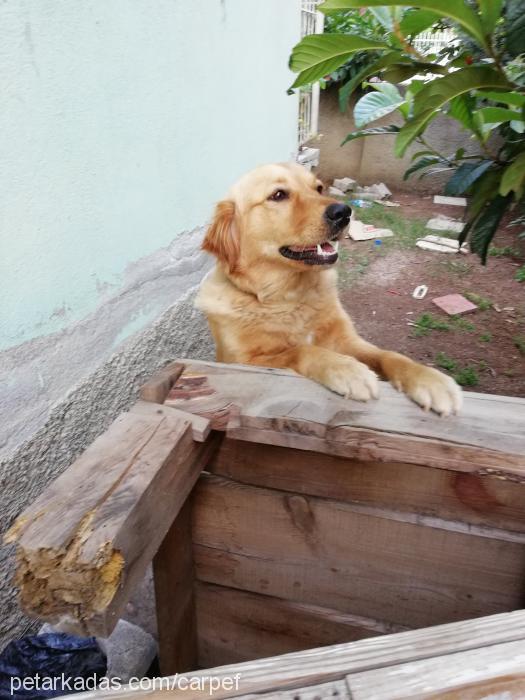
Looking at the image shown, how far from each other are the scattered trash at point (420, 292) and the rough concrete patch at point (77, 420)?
2485mm

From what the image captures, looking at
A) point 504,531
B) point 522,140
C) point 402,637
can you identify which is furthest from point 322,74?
point 402,637

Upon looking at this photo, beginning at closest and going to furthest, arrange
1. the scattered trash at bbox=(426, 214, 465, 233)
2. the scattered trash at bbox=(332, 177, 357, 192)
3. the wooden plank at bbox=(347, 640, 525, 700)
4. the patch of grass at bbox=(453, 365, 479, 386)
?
the wooden plank at bbox=(347, 640, 525, 700)
the patch of grass at bbox=(453, 365, 479, 386)
the scattered trash at bbox=(426, 214, 465, 233)
the scattered trash at bbox=(332, 177, 357, 192)

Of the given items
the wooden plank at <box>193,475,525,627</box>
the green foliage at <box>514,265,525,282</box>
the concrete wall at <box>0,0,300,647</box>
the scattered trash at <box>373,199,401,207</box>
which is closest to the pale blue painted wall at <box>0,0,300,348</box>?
the concrete wall at <box>0,0,300,647</box>

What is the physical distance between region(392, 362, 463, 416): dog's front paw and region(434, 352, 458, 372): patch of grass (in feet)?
7.25

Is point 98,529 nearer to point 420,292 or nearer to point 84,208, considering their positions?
point 84,208

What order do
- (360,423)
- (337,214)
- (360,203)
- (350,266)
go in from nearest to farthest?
1. (360,423)
2. (337,214)
3. (350,266)
4. (360,203)

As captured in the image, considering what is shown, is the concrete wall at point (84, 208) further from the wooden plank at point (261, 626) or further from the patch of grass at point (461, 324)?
the patch of grass at point (461, 324)

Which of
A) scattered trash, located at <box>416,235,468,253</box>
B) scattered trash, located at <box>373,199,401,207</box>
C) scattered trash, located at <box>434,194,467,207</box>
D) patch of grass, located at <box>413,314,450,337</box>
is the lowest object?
patch of grass, located at <box>413,314,450,337</box>

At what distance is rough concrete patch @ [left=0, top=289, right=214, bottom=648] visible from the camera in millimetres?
1894

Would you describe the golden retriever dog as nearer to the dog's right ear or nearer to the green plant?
the dog's right ear

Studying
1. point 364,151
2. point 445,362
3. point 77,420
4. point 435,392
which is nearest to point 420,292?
point 445,362

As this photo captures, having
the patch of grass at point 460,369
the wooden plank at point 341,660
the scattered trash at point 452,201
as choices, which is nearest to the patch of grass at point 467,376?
the patch of grass at point 460,369

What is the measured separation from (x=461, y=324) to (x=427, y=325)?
293mm

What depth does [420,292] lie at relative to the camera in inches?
188
